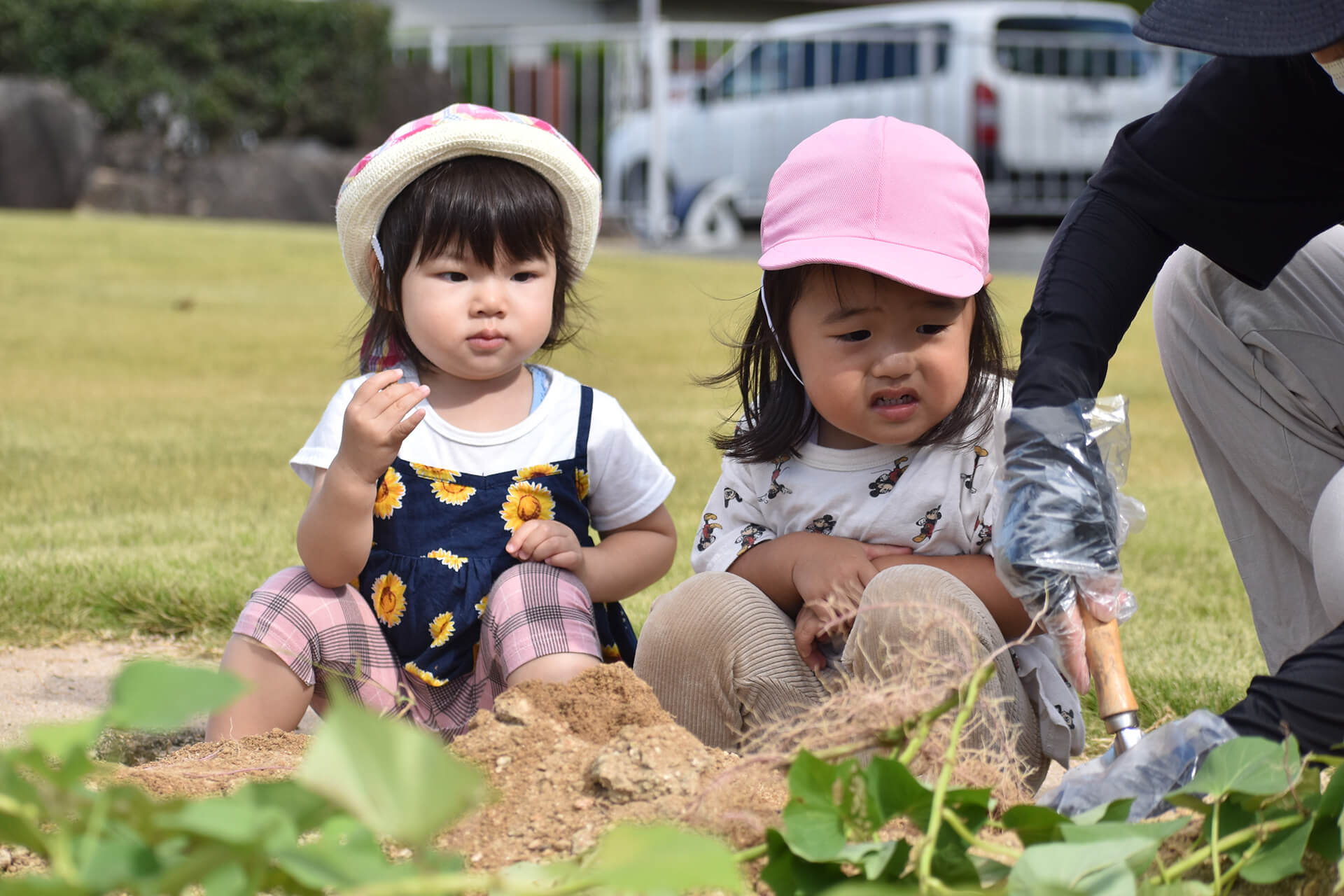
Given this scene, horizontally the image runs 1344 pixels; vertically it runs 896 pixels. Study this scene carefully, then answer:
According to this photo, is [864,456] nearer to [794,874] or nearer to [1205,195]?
[1205,195]

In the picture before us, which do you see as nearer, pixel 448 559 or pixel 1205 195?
pixel 1205 195

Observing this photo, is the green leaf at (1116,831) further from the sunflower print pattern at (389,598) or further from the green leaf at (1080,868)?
the sunflower print pattern at (389,598)

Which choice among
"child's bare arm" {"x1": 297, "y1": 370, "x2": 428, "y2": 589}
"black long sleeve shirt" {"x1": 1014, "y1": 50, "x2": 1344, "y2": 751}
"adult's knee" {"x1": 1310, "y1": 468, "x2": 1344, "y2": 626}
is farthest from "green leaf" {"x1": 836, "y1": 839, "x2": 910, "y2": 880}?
"child's bare arm" {"x1": 297, "y1": 370, "x2": 428, "y2": 589}

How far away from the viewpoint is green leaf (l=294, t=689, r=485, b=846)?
24.5 inches

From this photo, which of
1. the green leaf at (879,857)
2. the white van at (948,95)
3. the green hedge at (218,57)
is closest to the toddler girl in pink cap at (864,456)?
the green leaf at (879,857)

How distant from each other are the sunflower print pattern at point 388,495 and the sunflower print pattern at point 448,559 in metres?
0.08

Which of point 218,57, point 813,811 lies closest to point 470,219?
point 813,811

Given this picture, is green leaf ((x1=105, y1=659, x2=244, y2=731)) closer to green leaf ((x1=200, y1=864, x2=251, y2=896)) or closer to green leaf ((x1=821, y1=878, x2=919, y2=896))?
green leaf ((x1=200, y1=864, x2=251, y2=896))

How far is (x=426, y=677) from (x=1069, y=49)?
1046 centimetres

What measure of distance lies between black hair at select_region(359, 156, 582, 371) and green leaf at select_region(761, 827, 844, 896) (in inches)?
45.1

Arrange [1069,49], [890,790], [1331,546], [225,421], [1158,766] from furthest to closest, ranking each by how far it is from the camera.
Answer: [1069,49]
[225,421]
[1331,546]
[1158,766]
[890,790]

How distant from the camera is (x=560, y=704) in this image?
159cm

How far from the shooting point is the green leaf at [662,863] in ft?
2.12

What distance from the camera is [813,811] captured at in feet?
3.13
